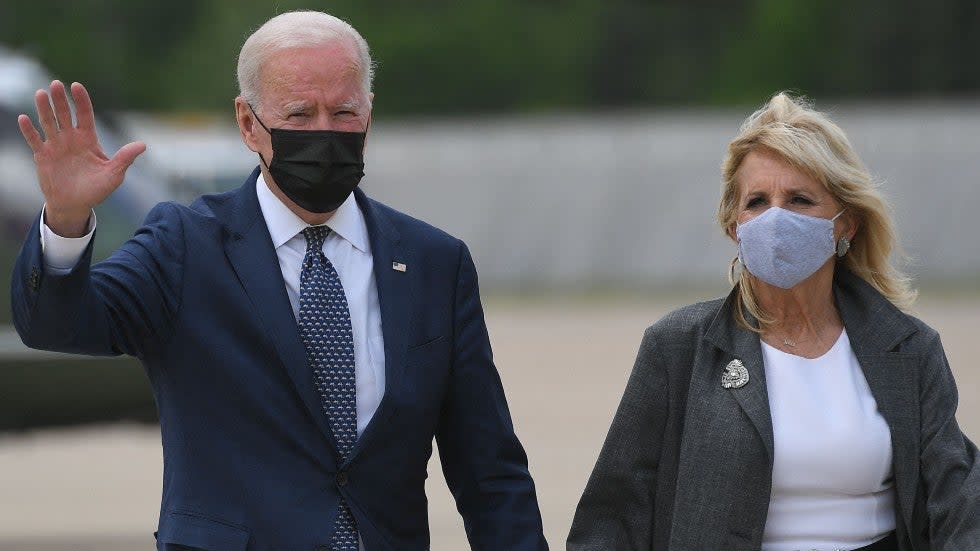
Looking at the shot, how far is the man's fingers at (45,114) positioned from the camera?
141 inches

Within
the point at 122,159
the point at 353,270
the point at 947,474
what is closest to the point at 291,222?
the point at 353,270

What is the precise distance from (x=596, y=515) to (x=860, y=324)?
783 mm

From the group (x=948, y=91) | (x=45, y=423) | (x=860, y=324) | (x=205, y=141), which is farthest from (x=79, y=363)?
(x=948, y=91)

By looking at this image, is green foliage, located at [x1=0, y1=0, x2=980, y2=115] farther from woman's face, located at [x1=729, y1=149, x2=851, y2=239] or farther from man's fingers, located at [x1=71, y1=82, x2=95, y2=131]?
man's fingers, located at [x1=71, y1=82, x2=95, y2=131]

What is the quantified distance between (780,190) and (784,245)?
6.8 inches

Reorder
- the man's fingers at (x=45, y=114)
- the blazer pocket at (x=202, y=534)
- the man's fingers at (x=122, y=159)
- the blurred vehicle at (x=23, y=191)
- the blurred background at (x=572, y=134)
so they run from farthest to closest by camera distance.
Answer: the blurred background at (x=572, y=134), the blurred vehicle at (x=23, y=191), the blazer pocket at (x=202, y=534), the man's fingers at (x=122, y=159), the man's fingers at (x=45, y=114)

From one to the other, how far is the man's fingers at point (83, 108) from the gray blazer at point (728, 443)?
141 cm

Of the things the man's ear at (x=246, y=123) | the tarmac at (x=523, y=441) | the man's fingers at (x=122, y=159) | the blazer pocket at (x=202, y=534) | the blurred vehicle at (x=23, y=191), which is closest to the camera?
the man's fingers at (x=122, y=159)

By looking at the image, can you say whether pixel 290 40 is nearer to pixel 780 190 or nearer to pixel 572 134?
pixel 780 190

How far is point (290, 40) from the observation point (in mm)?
4066

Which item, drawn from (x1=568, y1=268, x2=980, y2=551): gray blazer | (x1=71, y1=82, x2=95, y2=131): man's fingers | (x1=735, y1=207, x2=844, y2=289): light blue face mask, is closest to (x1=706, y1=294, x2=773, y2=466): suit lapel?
(x1=568, y1=268, x2=980, y2=551): gray blazer

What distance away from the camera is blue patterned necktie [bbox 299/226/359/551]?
4.05 meters

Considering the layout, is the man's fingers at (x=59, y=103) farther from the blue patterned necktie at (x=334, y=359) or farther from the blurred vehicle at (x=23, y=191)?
the blurred vehicle at (x=23, y=191)

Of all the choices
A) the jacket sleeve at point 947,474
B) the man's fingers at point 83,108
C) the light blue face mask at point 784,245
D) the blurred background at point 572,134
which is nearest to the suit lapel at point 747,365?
the light blue face mask at point 784,245
